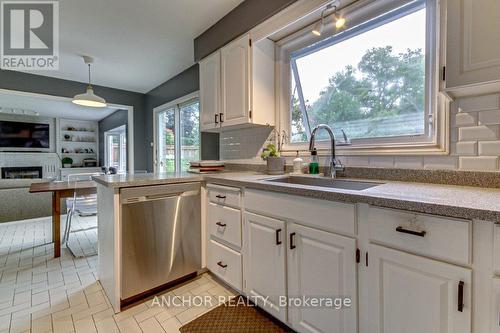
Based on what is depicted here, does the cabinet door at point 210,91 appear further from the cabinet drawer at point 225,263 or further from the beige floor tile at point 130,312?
the beige floor tile at point 130,312

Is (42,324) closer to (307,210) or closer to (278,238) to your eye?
(278,238)

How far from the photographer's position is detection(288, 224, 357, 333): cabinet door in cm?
108

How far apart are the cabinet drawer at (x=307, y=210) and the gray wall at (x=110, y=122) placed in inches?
170

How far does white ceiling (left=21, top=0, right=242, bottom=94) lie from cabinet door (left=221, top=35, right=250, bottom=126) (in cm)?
40

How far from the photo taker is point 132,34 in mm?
2654

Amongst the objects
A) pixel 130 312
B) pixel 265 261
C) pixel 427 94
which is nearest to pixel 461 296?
pixel 265 261

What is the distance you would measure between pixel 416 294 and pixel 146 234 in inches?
64.3

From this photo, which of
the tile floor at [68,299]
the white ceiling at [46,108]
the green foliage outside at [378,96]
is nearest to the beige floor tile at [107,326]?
the tile floor at [68,299]

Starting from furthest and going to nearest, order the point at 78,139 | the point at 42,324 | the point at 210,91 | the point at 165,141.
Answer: the point at 78,139
the point at 165,141
the point at 210,91
the point at 42,324

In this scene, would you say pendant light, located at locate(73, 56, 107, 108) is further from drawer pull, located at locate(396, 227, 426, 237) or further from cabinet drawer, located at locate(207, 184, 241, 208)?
drawer pull, located at locate(396, 227, 426, 237)

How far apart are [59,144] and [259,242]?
907cm

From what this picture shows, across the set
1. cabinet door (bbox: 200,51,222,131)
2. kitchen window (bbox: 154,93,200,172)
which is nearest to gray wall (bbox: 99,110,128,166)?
kitchen window (bbox: 154,93,200,172)

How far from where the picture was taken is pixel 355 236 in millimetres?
1061

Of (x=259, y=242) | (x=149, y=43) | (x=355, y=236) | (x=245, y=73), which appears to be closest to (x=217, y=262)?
(x=259, y=242)
